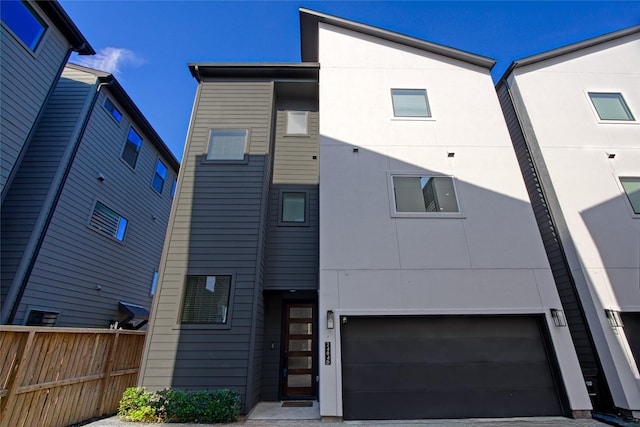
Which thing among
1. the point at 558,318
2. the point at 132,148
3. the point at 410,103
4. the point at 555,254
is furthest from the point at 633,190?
the point at 132,148

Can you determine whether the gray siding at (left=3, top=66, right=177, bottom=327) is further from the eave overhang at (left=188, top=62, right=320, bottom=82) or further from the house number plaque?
the house number plaque

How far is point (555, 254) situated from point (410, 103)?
5.41m

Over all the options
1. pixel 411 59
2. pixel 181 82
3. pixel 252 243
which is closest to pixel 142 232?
pixel 181 82

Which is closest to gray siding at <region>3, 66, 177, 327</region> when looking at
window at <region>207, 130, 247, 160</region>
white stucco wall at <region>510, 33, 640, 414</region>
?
window at <region>207, 130, 247, 160</region>

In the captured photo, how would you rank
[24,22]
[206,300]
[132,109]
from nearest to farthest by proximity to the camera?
1. [206,300]
2. [24,22]
3. [132,109]

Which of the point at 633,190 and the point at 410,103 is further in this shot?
the point at 410,103

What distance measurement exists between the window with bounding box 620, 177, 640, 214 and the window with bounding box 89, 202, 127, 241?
1462cm

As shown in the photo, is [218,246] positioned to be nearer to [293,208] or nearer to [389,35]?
[293,208]

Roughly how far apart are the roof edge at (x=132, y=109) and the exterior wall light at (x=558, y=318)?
1360 centimetres

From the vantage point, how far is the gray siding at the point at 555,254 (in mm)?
6281

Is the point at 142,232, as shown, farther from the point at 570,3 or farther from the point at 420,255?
the point at 570,3

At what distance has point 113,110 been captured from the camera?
401 inches

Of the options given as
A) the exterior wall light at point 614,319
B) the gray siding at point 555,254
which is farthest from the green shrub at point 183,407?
the exterior wall light at point 614,319

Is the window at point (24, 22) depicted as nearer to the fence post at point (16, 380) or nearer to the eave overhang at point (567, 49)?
the fence post at point (16, 380)
